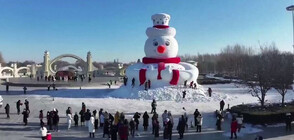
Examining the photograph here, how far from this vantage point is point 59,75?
174 ft

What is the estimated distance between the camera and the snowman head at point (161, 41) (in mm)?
29328

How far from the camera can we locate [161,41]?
29.4 metres

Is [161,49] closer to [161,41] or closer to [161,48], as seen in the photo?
[161,48]

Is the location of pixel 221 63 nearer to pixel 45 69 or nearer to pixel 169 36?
pixel 45 69

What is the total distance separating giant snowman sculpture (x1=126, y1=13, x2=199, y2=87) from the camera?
28.5m

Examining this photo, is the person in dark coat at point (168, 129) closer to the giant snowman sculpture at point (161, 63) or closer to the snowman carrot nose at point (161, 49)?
the giant snowman sculpture at point (161, 63)

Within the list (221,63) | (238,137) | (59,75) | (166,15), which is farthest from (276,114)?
(221,63)

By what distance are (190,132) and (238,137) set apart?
232 centimetres

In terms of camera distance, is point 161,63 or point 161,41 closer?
point 161,63

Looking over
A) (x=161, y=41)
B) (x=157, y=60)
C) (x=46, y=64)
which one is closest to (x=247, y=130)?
(x=157, y=60)

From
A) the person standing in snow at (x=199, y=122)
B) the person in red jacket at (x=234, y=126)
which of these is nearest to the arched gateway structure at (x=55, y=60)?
the person standing in snow at (x=199, y=122)

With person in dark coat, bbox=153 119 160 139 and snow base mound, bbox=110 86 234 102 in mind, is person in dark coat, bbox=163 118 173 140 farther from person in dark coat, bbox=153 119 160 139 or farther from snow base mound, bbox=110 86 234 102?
snow base mound, bbox=110 86 234 102

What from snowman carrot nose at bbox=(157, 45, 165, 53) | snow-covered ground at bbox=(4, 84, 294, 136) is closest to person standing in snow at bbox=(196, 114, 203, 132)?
snow-covered ground at bbox=(4, 84, 294, 136)

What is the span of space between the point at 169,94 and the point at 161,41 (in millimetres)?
5569
